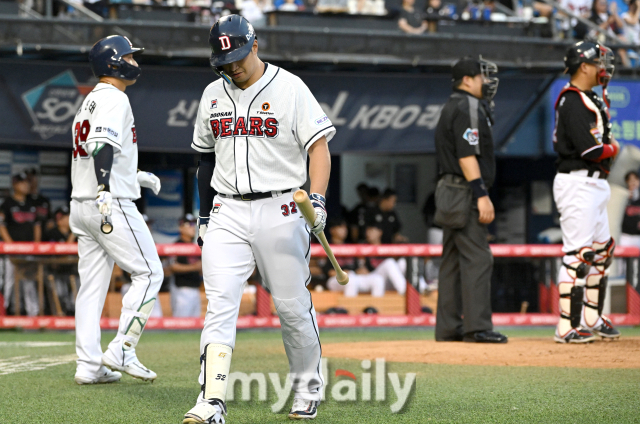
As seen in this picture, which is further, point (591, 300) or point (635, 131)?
point (635, 131)

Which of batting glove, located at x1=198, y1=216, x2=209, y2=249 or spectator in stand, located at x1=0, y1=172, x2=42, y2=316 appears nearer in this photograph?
batting glove, located at x1=198, y1=216, x2=209, y2=249

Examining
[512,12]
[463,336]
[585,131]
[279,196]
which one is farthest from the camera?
[512,12]

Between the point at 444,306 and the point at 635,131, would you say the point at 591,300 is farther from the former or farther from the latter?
the point at 635,131

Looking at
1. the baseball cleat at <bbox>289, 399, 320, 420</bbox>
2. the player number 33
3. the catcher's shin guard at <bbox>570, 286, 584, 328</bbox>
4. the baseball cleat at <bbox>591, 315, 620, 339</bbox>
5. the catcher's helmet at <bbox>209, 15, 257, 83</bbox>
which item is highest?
the catcher's helmet at <bbox>209, 15, 257, 83</bbox>

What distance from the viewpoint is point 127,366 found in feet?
18.1

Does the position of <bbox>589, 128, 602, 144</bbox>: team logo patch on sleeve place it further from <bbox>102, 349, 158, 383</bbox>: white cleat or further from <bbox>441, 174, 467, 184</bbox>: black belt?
<bbox>102, 349, 158, 383</bbox>: white cleat

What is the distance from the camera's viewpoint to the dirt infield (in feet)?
20.0

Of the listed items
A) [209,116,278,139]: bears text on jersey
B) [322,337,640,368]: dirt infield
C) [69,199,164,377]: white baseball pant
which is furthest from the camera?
[322,337,640,368]: dirt infield

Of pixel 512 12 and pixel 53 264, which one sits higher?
pixel 512 12

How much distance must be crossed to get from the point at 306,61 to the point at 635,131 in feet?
17.3

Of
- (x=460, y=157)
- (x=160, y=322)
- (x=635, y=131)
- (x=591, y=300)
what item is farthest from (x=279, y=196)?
(x=635, y=131)

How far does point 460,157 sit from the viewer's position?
7.23m

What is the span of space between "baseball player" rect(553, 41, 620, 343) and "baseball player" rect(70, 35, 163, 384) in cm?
339

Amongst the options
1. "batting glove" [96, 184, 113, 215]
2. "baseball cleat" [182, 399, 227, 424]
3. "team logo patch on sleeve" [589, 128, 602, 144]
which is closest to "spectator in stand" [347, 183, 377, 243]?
"team logo patch on sleeve" [589, 128, 602, 144]
